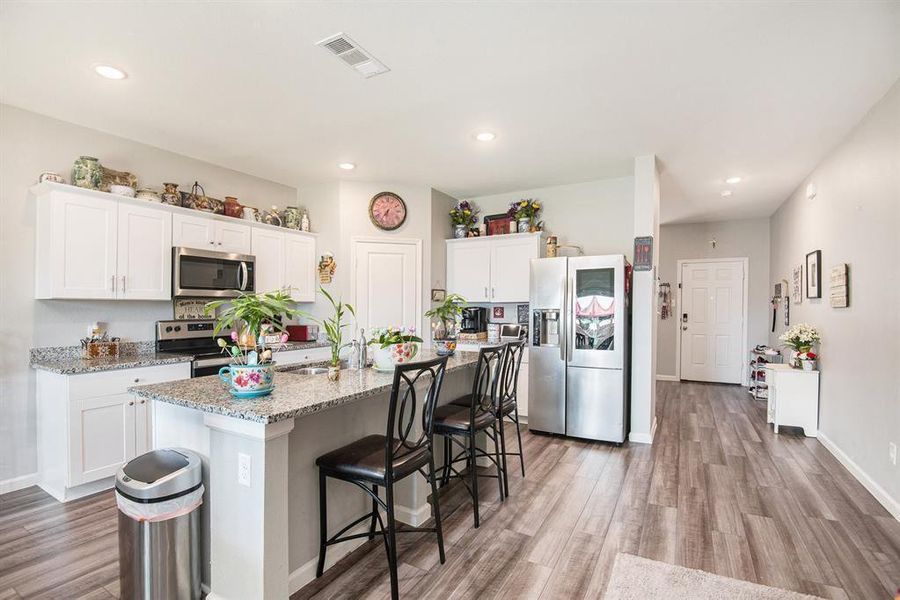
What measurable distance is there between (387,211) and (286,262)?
126 centimetres

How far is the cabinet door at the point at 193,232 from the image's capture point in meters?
3.72

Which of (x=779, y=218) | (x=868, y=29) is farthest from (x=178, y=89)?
(x=779, y=218)

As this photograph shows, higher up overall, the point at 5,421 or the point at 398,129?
the point at 398,129

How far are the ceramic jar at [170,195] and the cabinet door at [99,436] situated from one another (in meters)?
1.66

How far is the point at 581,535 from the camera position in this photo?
2.45m

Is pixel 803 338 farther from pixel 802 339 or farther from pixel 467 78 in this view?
pixel 467 78

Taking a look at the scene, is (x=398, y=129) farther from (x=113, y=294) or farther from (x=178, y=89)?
(x=113, y=294)

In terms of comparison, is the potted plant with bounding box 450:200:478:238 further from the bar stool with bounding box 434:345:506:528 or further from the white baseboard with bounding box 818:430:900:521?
the white baseboard with bounding box 818:430:900:521

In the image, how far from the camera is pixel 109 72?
260cm

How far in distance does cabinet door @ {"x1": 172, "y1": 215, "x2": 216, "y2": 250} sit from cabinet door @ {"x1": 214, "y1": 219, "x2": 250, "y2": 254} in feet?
0.17

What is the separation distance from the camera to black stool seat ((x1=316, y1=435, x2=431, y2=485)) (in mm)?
1892

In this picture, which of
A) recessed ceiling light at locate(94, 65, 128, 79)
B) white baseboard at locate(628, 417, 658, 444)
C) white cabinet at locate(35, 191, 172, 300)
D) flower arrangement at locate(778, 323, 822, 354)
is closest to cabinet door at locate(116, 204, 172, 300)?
white cabinet at locate(35, 191, 172, 300)

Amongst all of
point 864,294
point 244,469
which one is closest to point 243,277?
point 244,469

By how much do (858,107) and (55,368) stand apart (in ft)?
18.8
